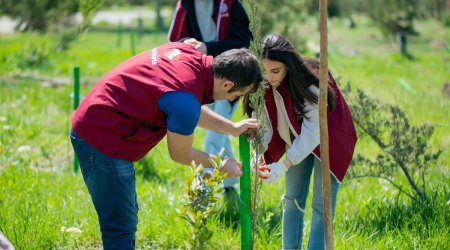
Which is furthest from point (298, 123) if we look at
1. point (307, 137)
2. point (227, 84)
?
point (227, 84)

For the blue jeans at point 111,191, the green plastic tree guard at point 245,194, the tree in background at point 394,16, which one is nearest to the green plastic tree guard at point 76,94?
the blue jeans at point 111,191

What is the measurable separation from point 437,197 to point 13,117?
4743 mm

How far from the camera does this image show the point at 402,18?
17.2 metres

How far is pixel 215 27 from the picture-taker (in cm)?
508

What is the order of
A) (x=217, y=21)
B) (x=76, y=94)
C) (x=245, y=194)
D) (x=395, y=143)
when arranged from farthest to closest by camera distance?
(x=76, y=94) → (x=217, y=21) → (x=395, y=143) → (x=245, y=194)

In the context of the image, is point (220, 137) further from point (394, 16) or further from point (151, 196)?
point (394, 16)

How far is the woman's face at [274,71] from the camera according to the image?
3.45 metres

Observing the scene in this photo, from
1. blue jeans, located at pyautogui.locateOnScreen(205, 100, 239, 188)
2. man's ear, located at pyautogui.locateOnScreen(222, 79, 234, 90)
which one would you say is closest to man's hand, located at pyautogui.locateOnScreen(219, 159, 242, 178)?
man's ear, located at pyautogui.locateOnScreen(222, 79, 234, 90)

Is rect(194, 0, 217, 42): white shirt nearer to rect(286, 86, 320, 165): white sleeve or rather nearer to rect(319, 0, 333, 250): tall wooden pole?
rect(286, 86, 320, 165): white sleeve

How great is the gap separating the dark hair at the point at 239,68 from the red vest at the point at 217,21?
1.88 meters

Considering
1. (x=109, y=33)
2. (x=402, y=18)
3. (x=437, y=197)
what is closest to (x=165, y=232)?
(x=437, y=197)

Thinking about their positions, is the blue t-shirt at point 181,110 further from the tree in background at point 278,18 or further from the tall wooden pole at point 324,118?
the tree in background at point 278,18

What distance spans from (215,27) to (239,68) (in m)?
2.07

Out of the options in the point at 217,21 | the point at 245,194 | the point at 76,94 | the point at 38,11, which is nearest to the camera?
the point at 245,194
